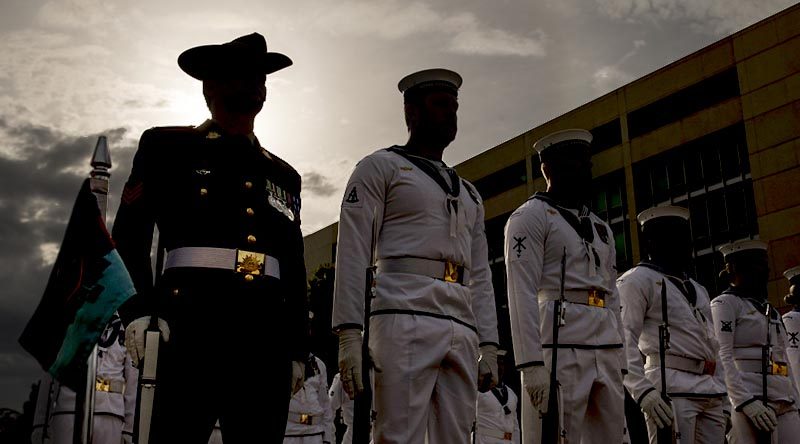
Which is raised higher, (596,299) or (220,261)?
(596,299)

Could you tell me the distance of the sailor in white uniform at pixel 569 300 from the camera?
Result: 6090 millimetres

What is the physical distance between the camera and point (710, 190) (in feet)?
133

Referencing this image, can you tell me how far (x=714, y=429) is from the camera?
794 centimetres

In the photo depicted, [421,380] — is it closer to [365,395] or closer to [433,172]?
[365,395]

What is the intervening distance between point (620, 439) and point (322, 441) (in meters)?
8.55

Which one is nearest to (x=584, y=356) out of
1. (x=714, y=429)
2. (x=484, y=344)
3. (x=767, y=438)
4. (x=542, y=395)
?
(x=542, y=395)

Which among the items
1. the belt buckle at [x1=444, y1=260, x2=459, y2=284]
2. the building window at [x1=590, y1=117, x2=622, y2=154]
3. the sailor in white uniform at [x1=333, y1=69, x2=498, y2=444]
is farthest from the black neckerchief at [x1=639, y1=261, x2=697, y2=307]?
the building window at [x1=590, y1=117, x2=622, y2=154]

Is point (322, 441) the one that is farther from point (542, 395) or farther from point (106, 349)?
point (542, 395)

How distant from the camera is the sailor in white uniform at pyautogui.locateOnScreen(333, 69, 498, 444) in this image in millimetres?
4793

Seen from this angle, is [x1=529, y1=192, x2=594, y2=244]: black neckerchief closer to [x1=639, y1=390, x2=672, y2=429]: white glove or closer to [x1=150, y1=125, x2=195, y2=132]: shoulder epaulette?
[x1=639, y1=390, x2=672, y2=429]: white glove

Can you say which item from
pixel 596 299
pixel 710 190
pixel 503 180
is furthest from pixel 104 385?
pixel 503 180

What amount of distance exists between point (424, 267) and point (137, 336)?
1794mm

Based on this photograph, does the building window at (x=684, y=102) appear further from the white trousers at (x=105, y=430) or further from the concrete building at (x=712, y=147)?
the white trousers at (x=105, y=430)

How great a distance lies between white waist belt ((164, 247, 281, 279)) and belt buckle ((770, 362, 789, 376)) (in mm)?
7876
